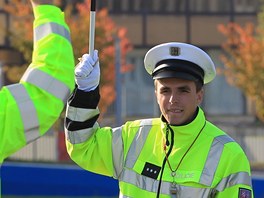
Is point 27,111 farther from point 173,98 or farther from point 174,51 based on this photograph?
point 174,51

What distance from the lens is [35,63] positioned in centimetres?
268

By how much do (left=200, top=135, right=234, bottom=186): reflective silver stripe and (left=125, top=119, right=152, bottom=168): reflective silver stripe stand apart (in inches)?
11.7

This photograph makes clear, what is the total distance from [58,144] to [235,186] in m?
11.9

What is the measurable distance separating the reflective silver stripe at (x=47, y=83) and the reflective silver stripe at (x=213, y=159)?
84cm

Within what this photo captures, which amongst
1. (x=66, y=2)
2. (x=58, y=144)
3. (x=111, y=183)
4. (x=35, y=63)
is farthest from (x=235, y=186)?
(x=66, y=2)

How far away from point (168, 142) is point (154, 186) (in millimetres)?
190

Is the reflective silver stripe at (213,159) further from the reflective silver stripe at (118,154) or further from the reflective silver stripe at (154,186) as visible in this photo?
the reflective silver stripe at (118,154)

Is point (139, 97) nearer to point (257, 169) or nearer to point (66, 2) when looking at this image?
point (66, 2)

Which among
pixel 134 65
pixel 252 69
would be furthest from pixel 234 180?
pixel 134 65

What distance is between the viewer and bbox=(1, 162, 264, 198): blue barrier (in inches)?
Answer: 474

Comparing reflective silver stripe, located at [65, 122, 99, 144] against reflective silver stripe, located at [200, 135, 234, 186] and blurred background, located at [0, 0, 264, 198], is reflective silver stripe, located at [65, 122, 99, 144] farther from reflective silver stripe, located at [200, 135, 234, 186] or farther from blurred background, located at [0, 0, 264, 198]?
blurred background, located at [0, 0, 264, 198]

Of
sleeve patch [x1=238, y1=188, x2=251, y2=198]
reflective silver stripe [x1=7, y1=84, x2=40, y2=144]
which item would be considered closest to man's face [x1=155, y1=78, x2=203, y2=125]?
sleeve patch [x1=238, y1=188, x2=251, y2=198]

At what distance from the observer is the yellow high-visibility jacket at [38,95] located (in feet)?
8.56

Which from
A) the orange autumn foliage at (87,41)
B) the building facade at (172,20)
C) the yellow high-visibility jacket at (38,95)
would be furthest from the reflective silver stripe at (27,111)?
the building facade at (172,20)
